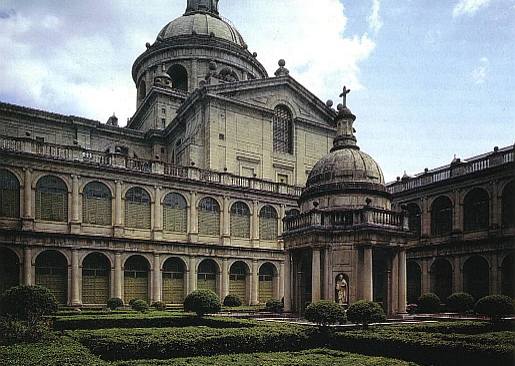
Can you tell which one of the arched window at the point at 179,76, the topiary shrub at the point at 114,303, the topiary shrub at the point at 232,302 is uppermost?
the arched window at the point at 179,76

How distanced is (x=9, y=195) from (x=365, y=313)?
82.1 ft

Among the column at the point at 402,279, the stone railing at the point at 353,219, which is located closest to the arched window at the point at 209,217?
the stone railing at the point at 353,219

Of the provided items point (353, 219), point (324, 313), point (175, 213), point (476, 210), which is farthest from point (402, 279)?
point (175, 213)

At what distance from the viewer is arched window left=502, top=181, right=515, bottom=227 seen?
34969mm

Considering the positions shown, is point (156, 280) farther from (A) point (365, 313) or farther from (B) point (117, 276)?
(A) point (365, 313)

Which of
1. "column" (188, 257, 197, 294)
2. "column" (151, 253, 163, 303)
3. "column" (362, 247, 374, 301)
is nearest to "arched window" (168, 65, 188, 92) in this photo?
"column" (188, 257, 197, 294)

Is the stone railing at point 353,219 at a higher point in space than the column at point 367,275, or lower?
higher

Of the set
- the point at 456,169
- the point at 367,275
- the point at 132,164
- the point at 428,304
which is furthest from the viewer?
the point at 456,169

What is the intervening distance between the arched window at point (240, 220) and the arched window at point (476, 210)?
17.5 m

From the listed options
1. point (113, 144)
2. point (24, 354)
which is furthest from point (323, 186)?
point (113, 144)

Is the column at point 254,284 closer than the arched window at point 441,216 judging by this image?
No

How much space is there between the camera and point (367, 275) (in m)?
23.5

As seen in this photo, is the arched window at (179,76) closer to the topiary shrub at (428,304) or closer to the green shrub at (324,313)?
the topiary shrub at (428,304)

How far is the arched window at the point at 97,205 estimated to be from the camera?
36438 millimetres
